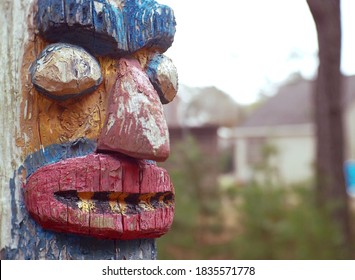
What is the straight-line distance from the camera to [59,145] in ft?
4.18

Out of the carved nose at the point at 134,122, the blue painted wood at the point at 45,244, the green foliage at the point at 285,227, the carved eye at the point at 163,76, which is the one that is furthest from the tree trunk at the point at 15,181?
the green foliage at the point at 285,227

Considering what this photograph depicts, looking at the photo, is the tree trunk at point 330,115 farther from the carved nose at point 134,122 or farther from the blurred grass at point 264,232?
the carved nose at point 134,122

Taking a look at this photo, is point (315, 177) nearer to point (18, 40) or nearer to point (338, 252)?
point (338, 252)

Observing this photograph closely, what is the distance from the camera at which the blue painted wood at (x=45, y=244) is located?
4.05ft

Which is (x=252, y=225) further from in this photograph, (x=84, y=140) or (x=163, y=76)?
(x=84, y=140)

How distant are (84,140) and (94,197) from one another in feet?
0.47

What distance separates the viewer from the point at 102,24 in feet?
4.21

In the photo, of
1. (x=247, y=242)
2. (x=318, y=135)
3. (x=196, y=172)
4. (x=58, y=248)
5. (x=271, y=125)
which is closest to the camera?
(x=58, y=248)

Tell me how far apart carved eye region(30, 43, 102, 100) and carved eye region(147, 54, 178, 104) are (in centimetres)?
20

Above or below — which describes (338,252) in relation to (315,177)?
below

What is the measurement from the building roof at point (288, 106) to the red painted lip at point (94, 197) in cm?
1480

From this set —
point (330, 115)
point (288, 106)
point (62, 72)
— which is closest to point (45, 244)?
point (62, 72)

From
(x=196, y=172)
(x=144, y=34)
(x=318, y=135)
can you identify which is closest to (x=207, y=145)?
(x=196, y=172)

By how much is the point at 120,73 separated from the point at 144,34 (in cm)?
13
